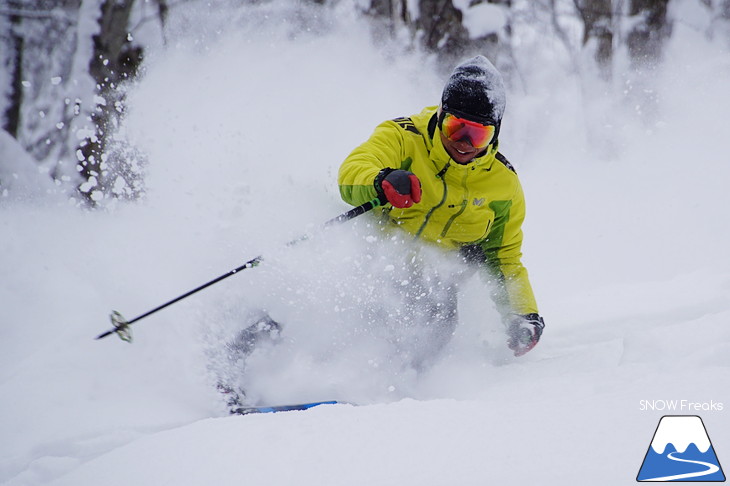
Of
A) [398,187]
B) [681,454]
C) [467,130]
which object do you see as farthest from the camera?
[467,130]

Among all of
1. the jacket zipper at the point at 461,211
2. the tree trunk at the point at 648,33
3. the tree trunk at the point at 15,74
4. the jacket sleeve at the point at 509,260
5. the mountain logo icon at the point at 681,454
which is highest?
the tree trunk at the point at 15,74

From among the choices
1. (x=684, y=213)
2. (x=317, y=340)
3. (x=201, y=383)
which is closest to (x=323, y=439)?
(x=201, y=383)

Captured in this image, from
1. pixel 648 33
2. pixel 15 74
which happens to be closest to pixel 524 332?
pixel 648 33

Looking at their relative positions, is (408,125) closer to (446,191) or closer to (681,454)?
(446,191)

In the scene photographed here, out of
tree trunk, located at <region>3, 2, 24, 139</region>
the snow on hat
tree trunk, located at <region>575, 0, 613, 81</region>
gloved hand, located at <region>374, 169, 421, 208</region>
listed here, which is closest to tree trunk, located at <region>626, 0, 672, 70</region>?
tree trunk, located at <region>575, 0, 613, 81</region>

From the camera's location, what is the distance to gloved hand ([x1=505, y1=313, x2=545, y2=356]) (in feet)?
9.91

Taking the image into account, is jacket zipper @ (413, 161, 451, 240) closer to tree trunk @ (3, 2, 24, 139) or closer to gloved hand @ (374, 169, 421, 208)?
gloved hand @ (374, 169, 421, 208)

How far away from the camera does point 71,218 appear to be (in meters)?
3.96

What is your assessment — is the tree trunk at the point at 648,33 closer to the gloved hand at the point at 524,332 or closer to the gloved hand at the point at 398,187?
the gloved hand at the point at 524,332

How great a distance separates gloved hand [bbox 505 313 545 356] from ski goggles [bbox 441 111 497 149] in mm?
1173

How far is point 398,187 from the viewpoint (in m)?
2.49

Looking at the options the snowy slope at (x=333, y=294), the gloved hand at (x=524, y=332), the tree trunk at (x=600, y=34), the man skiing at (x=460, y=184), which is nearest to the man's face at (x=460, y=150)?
the man skiing at (x=460, y=184)

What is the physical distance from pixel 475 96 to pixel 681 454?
1.86 meters

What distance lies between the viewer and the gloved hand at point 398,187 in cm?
250
